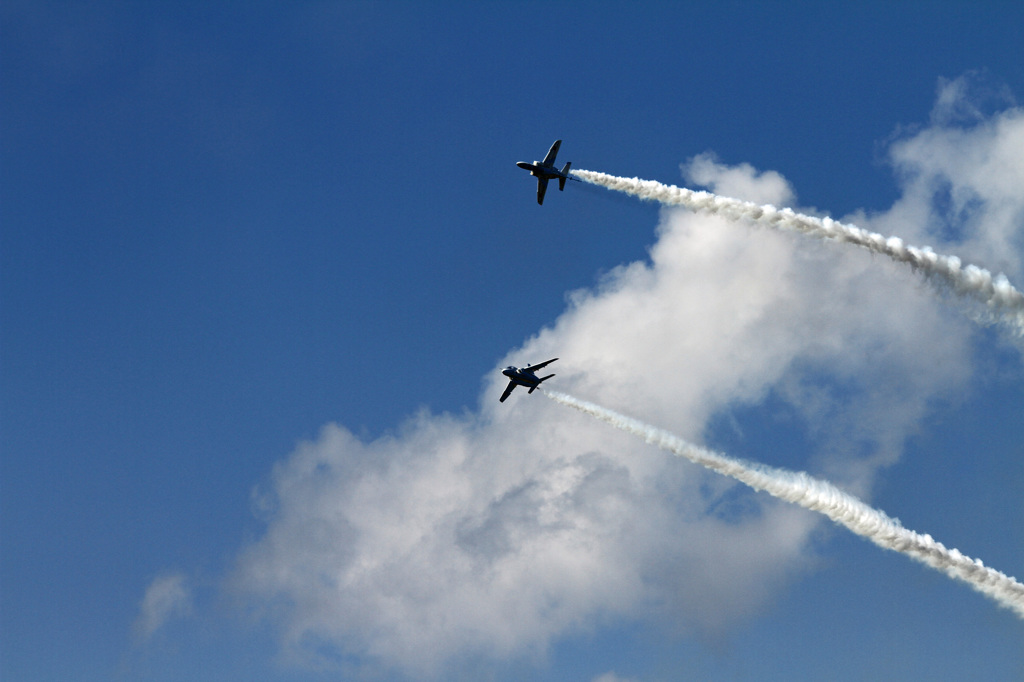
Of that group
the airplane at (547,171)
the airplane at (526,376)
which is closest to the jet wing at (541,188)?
the airplane at (547,171)

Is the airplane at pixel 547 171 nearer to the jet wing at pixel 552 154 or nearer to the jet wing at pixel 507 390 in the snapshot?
the jet wing at pixel 552 154

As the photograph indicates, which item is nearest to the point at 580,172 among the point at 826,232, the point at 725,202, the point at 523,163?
the point at 523,163

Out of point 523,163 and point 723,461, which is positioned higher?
point 523,163

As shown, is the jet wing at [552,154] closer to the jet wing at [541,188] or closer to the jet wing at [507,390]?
the jet wing at [541,188]

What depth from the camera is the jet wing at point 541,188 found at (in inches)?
4530

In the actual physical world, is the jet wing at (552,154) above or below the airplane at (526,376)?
above

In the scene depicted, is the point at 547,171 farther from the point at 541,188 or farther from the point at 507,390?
the point at 507,390

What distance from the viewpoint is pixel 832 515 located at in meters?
96.4

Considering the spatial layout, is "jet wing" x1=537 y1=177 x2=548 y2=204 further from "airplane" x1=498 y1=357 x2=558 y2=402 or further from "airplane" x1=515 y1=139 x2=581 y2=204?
"airplane" x1=498 y1=357 x2=558 y2=402

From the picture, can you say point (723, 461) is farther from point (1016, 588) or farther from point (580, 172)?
point (580, 172)

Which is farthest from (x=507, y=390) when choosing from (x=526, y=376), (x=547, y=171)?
(x=547, y=171)

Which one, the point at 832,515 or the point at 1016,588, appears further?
the point at 832,515

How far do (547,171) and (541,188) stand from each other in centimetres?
255

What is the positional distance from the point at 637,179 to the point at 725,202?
11.2m
